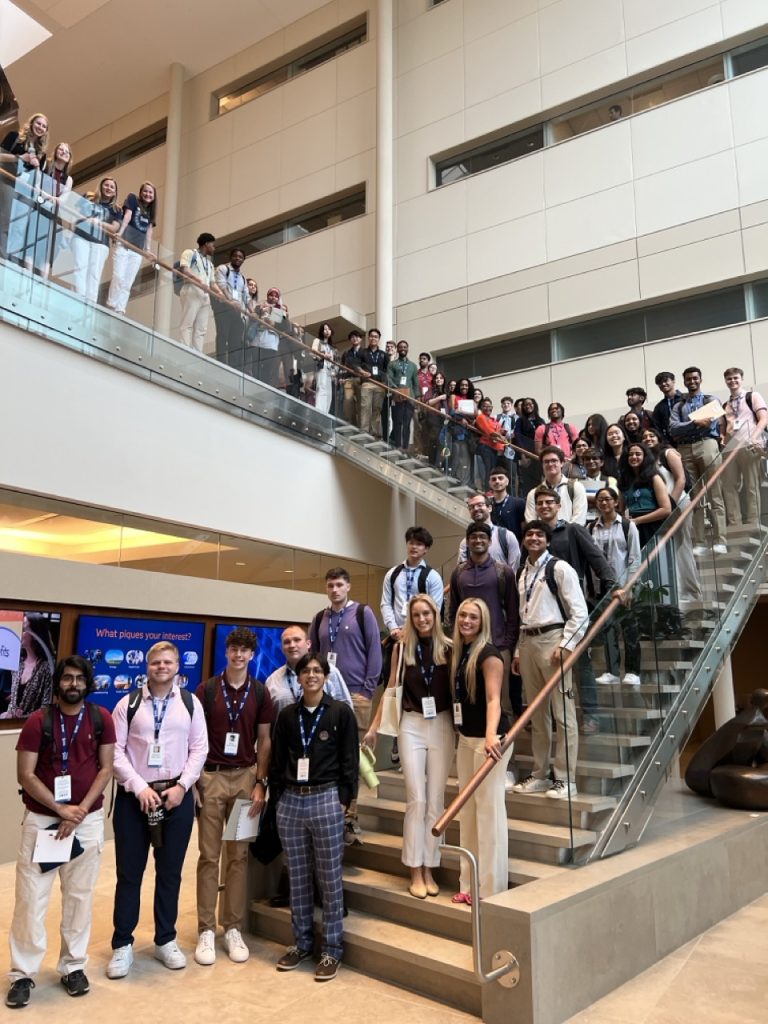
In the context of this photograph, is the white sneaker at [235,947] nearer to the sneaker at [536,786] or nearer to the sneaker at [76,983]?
the sneaker at [76,983]

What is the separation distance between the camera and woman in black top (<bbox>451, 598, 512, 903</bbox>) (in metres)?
4.15

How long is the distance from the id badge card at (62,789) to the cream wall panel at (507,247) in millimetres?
12586

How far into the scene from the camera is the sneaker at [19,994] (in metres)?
3.69

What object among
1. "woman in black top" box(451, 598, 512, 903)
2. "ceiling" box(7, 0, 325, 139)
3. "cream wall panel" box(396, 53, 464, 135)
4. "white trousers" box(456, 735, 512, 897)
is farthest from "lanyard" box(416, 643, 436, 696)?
"ceiling" box(7, 0, 325, 139)

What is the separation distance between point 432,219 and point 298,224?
339 cm

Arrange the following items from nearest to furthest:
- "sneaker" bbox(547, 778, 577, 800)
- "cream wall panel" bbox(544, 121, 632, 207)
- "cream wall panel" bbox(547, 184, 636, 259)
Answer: "sneaker" bbox(547, 778, 577, 800), "cream wall panel" bbox(547, 184, 636, 259), "cream wall panel" bbox(544, 121, 632, 207)

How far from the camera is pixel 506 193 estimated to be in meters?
14.7

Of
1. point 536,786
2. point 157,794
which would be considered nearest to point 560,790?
point 536,786

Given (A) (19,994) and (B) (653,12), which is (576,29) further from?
(A) (19,994)

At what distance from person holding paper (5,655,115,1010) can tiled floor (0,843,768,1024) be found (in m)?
0.20

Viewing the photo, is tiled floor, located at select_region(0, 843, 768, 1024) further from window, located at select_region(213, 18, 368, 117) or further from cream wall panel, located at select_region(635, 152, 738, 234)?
window, located at select_region(213, 18, 368, 117)

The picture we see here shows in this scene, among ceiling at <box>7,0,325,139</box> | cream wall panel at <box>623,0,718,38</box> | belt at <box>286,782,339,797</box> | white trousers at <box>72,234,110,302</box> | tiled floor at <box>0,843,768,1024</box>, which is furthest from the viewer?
ceiling at <box>7,0,325,139</box>

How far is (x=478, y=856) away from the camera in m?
4.21

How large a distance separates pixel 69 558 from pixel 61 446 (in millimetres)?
1094
